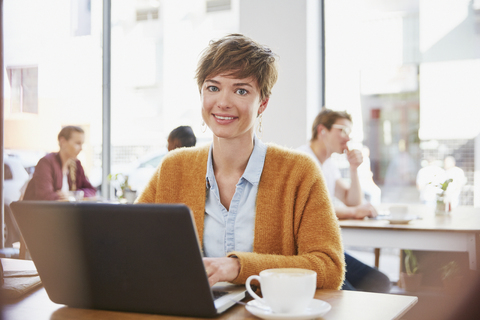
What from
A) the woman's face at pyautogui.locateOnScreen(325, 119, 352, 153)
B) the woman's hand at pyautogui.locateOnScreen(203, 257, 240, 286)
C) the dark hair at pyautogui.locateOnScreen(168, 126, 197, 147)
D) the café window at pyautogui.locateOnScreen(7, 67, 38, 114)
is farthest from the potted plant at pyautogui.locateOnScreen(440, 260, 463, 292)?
the café window at pyautogui.locateOnScreen(7, 67, 38, 114)

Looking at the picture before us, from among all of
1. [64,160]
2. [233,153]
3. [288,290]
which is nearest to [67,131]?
[64,160]

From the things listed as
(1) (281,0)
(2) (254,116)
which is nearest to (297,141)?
(1) (281,0)

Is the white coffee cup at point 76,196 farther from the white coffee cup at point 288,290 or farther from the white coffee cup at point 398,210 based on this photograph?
the white coffee cup at point 288,290

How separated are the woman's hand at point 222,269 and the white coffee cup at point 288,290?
0.16 metres

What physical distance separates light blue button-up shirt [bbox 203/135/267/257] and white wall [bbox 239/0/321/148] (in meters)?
2.43

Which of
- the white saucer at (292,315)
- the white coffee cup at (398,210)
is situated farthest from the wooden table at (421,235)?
the white saucer at (292,315)

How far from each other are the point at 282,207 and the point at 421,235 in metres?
1.36

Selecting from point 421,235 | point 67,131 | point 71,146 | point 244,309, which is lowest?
point 421,235

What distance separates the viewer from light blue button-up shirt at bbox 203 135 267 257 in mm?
1287

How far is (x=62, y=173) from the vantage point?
11.6ft

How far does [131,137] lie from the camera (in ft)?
14.9

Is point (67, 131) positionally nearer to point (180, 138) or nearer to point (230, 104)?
point (180, 138)

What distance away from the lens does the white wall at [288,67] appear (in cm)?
375

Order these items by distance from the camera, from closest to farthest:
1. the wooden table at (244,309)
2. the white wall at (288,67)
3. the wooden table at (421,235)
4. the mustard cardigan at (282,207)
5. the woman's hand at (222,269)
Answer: the wooden table at (244,309), the woman's hand at (222,269), the mustard cardigan at (282,207), the wooden table at (421,235), the white wall at (288,67)
